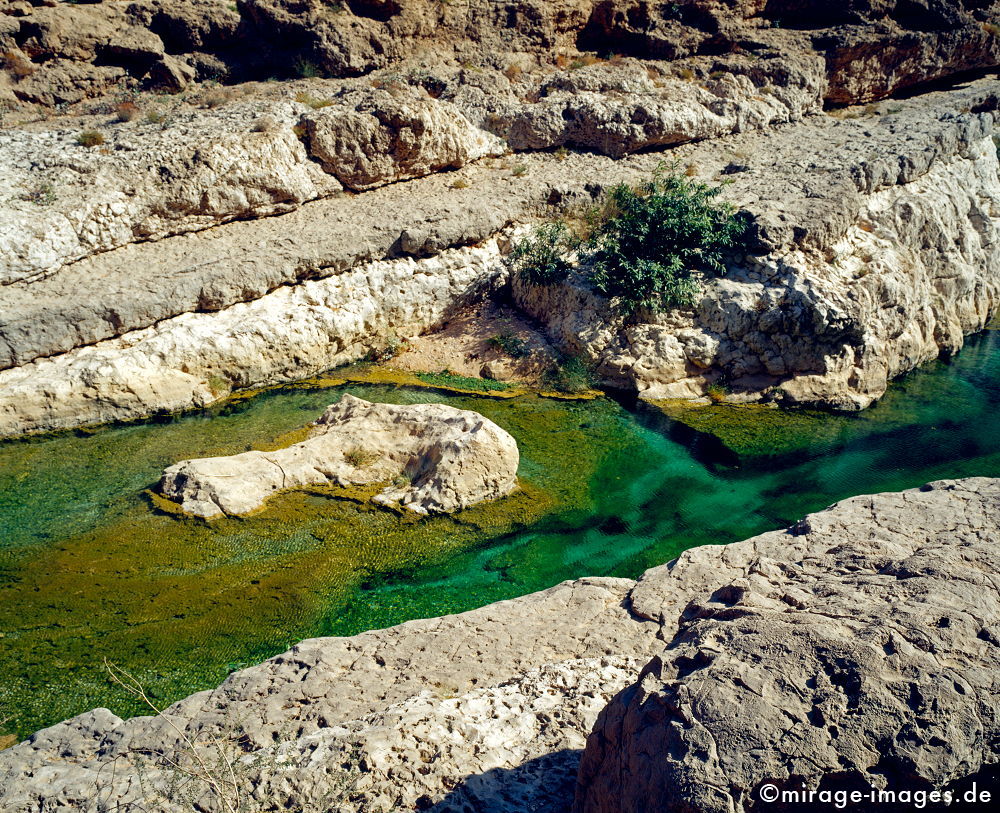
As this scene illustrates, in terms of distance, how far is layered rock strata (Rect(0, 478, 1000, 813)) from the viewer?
325 cm

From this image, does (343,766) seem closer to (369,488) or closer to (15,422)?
(369,488)

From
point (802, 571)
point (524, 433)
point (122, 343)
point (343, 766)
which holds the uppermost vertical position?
point (802, 571)

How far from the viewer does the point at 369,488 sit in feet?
34.0

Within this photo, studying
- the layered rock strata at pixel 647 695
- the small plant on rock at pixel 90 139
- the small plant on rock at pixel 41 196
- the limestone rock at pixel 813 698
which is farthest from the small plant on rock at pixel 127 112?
the limestone rock at pixel 813 698

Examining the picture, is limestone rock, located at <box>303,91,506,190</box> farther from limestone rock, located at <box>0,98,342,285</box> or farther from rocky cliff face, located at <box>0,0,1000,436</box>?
limestone rock, located at <box>0,98,342,285</box>

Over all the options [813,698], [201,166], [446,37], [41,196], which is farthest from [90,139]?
[813,698]

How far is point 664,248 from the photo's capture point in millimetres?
14039

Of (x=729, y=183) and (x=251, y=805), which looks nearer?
(x=251, y=805)

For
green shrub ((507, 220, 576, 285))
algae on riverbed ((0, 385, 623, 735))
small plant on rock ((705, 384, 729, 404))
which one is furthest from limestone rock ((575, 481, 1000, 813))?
green shrub ((507, 220, 576, 285))

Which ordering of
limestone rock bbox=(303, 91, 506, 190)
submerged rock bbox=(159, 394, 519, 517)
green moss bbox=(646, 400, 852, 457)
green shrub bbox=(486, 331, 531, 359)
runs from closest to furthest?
1. submerged rock bbox=(159, 394, 519, 517)
2. green moss bbox=(646, 400, 852, 457)
3. green shrub bbox=(486, 331, 531, 359)
4. limestone rock bbox=(303, 91, 506, 190)

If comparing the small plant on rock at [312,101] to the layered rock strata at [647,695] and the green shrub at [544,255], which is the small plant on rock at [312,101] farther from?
the layered rock strata at [647,695]

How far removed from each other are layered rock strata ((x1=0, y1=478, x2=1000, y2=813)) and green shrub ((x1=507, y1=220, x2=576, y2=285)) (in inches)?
346

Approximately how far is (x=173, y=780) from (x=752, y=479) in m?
8.96

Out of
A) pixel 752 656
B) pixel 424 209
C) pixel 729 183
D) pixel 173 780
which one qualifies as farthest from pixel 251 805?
pixel 729 183
